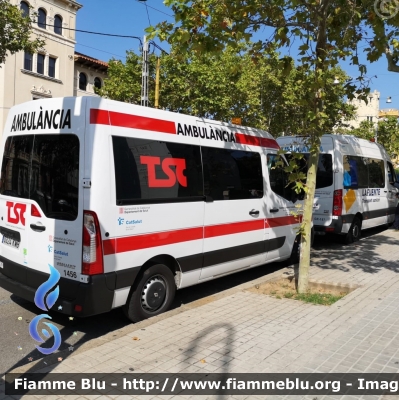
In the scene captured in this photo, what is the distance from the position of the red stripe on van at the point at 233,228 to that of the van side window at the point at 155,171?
0.51 m

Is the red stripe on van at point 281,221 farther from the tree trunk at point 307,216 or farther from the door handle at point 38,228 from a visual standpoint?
the door handle at point 38,228

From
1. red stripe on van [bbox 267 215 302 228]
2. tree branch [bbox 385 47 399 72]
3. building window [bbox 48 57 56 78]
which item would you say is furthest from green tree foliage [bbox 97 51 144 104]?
tree branch [bbox 385 47 399 72]

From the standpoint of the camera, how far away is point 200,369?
12.4 ft

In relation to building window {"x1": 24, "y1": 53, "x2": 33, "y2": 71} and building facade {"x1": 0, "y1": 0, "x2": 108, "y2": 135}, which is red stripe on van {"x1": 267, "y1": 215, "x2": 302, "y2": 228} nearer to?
building facade {"x1": 0, "y1": 0, "x2": 108, "y2": 135}

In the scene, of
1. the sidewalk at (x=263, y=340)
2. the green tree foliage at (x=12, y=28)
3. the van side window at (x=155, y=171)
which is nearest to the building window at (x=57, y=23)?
the green tree foliage at (x=12, y=28)

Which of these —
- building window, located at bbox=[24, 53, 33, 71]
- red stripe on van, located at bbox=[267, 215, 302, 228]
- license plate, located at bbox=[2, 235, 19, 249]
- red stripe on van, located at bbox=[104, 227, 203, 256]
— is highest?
building window, located at bbox=[24, 53, 33, 71]

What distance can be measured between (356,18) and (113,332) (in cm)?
511

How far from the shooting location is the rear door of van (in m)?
4.46

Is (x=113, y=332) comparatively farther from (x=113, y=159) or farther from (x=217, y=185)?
(x=217, y=185)

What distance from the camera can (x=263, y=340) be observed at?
14.6 feet

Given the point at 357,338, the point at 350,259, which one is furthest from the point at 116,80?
the point at 357,338

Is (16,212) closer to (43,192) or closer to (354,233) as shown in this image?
(43,192)

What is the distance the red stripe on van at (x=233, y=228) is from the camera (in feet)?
19.2

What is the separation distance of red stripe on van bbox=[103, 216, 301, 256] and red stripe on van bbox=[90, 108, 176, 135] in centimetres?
122
